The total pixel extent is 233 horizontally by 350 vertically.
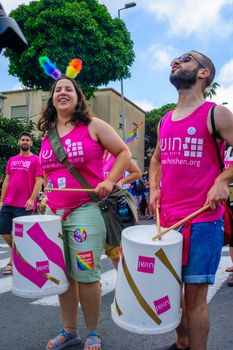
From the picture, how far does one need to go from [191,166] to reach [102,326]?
1.82m

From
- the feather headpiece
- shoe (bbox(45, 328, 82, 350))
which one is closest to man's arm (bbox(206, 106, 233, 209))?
the feather headpiece

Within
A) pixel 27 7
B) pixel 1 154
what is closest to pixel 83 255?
pixel 1 154

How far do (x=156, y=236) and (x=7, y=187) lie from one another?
415 centimetres

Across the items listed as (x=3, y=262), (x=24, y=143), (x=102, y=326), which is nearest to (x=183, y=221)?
(x=102, y=326)

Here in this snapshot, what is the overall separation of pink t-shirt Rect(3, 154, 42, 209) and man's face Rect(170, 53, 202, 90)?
3630mm

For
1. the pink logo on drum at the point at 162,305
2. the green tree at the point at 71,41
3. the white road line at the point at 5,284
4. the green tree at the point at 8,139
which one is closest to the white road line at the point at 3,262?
the white road line at the point at 5,284

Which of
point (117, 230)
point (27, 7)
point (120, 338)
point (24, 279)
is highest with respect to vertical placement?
point (27, 7)

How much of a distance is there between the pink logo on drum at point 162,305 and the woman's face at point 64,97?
1581 millimetres

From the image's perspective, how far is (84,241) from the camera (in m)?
2.74

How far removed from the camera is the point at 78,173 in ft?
9.38

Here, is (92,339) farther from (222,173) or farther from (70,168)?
(222,173)

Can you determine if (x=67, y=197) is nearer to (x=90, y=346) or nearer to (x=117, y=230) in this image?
(x=117, y=230)

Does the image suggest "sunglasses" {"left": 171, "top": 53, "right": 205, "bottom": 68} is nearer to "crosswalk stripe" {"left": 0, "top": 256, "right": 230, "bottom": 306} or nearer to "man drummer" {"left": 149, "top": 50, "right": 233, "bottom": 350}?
"man drummer" {"left": 149, "top": 50, "right": 233, "bottom": 350}

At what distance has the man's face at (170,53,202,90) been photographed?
2.48 metres
